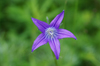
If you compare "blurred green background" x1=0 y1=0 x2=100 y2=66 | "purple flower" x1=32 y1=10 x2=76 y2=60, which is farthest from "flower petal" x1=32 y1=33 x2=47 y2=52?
"blurred green background" x1=0 y1=0 x2=100 y2=66

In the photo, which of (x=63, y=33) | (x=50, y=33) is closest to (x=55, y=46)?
(x=63, y=33)

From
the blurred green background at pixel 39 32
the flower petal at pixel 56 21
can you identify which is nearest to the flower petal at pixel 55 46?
the flower petal at pixel 56 21

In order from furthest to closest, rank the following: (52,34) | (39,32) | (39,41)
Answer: (39,32) → (52,34) → (39,41)

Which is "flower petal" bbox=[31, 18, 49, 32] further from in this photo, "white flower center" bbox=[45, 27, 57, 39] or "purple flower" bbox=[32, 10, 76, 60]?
"white flower center" bbox=[45, 27, 57, 39]

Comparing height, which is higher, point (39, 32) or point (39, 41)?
point (39, 32)

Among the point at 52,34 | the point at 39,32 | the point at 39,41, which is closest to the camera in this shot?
the point at 39,41

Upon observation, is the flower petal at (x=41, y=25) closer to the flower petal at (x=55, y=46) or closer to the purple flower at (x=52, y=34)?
the purple flower at (x=52, y=34)

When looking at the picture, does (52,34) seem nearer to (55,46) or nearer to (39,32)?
(55,46)

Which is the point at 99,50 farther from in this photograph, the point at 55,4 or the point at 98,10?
the point at 55,4
